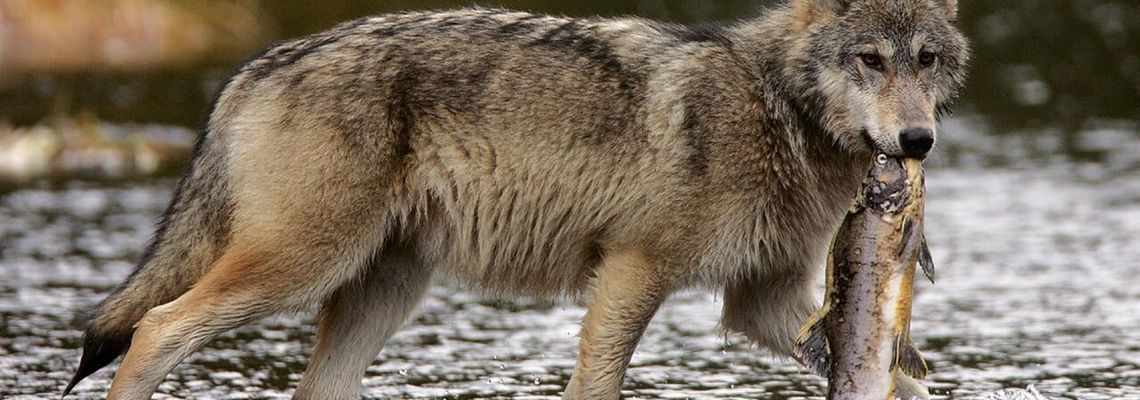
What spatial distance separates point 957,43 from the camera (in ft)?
21.3

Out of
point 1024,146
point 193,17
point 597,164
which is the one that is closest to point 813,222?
point 597,164

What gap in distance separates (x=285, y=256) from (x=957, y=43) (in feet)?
8.48

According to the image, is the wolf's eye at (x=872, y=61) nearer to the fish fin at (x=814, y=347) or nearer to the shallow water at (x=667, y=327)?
the fish fin at (x=814, y=347)

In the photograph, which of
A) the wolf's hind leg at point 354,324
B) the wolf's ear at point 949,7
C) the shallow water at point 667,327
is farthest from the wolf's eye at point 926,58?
the wolf's hind leg at point 354,324

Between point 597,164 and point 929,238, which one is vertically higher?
point 597,164

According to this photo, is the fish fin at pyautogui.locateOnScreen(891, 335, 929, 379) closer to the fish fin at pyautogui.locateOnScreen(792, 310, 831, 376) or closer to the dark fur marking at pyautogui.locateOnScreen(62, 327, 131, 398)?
the fish fin at pyautogui.locateOnScreen(792, 310, 831, 376)

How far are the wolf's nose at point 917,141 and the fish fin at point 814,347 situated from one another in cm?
62

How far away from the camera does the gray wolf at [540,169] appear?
654 centimetres

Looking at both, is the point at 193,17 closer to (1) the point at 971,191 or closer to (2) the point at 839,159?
(1) the point at 971,191

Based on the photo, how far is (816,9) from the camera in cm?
661

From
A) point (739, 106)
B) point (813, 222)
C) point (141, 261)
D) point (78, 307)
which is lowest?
point (78, 307)

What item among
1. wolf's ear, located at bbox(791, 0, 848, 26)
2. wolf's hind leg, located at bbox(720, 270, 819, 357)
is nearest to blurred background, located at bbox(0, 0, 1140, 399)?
wolf's hind leg, located at bbox(720, 270, 819, 357)

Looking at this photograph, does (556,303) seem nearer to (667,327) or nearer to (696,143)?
(696,143)

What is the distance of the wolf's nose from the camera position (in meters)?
5.97
